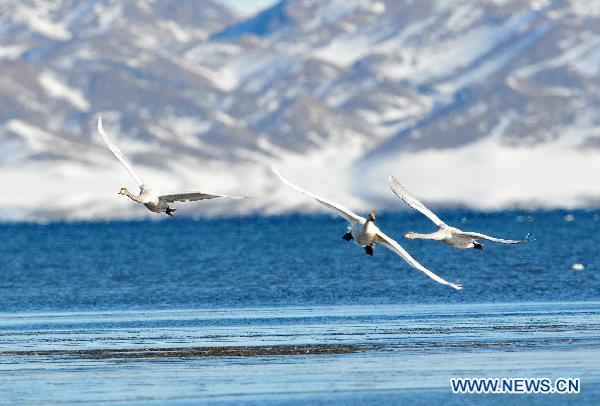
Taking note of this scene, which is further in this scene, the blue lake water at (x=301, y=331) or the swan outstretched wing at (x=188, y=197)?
the swan outstretched wing at (x=188, y=197)

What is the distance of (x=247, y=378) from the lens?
33844 mm

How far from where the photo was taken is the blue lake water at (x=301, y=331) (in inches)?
1277

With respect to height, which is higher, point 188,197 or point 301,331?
point 188,197

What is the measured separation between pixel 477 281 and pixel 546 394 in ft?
129

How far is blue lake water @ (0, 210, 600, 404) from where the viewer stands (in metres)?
32.4

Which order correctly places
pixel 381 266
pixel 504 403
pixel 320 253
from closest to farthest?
pixel 504 403 < pixel 381 266 < pixel 320 253

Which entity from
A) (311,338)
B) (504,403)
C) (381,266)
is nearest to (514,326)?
(311,338)

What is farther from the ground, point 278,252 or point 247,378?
point 278,252

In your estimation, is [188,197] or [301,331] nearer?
[188,197]

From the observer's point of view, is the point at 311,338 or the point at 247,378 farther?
the point at 311,338

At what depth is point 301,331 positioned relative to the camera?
147 ft

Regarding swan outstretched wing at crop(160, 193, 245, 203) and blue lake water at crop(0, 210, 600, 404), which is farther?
swan outstretched wing at crop(160, 193, 245, 203)

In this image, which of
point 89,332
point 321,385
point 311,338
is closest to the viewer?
point 321,385

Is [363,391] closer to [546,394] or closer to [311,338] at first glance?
[546,394]
